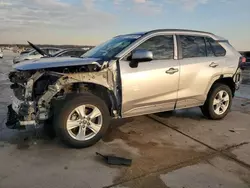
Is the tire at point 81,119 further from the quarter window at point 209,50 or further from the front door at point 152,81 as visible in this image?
the quarter window at point 209,50

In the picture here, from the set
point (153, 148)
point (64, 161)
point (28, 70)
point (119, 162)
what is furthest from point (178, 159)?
point (28, 70)

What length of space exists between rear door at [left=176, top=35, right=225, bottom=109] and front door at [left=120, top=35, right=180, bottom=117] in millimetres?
200

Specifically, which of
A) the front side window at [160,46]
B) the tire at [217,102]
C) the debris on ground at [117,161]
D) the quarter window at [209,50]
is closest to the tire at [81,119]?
the debris on ground at [117,161]

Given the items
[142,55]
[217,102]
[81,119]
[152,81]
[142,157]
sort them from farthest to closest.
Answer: [217,102]
[152,81]
[142,55]
[81,119]
[142,157]

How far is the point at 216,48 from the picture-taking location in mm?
5785

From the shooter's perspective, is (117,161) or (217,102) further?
(217,102)


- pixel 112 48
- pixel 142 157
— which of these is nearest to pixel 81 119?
pixel 142 157

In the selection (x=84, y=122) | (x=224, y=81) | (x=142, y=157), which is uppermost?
(x=224, y=81)

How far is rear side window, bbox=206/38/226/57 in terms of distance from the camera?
5.75 metres

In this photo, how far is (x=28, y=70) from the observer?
4.02 m

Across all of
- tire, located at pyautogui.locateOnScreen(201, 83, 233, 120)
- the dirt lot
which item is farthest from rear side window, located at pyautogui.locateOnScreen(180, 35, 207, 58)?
the dirt lot

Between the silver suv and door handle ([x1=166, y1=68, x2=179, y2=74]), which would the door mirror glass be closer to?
the silver suv

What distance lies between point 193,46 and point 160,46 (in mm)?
863

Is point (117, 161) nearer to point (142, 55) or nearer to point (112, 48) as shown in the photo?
point (142, 55)
